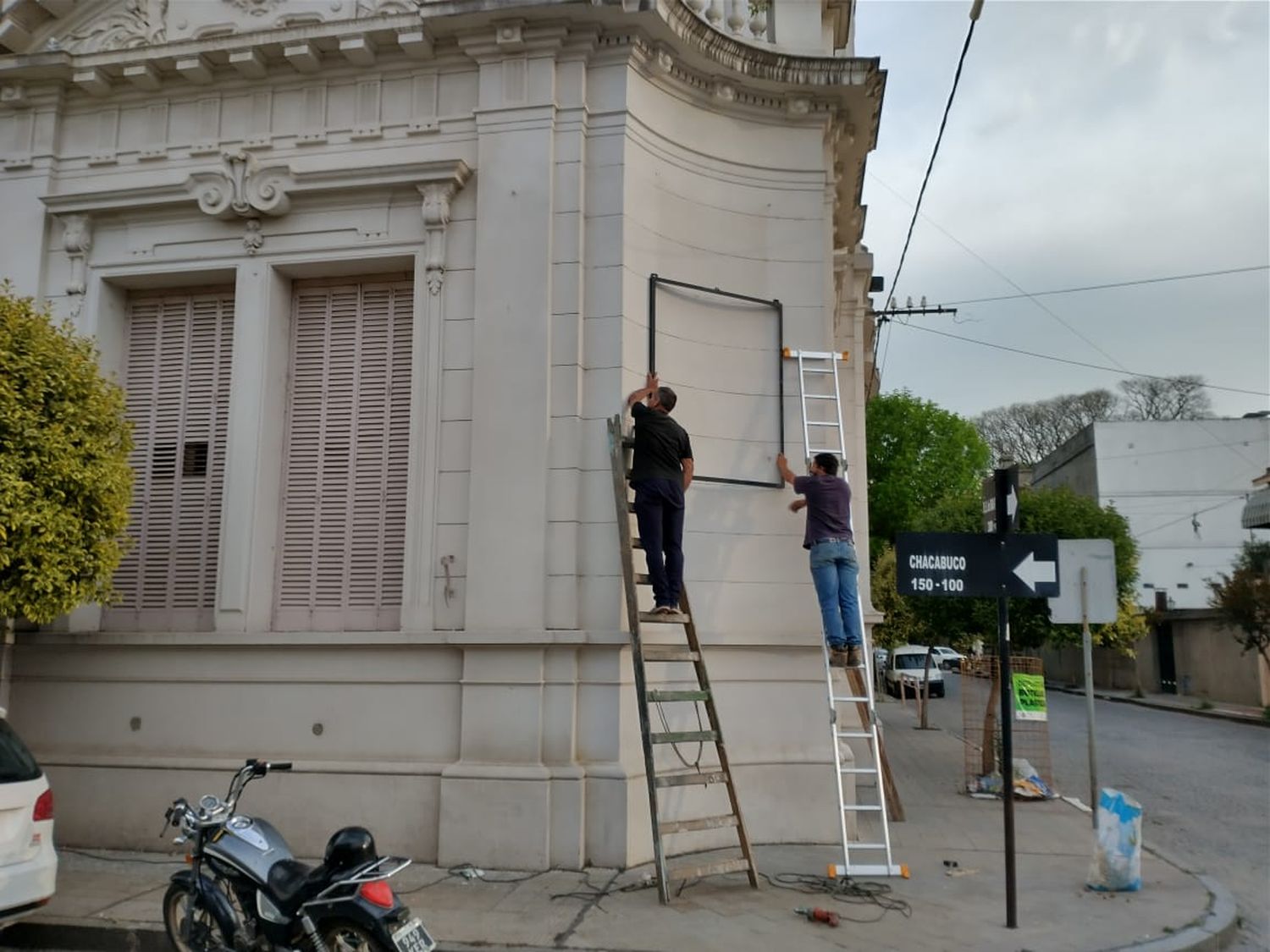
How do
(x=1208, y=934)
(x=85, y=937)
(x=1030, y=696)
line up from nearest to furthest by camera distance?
(x=85, y=937) → (x=1208, y=934) → (x=1030, y=696)

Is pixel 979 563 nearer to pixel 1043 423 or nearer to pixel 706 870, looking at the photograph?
pixel 706 870

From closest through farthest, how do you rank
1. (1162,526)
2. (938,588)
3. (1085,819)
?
(938,588), (1085,819), (1162,526)

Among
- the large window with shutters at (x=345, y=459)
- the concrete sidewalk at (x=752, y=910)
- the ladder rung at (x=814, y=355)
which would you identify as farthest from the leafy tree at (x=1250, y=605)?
the large window with shutters at (x=345, y=459)

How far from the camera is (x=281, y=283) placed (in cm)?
978

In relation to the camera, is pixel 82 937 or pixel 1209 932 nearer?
pixel 82 937

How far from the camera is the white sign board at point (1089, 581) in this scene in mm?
8617

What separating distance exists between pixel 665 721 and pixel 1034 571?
3223 millimetres

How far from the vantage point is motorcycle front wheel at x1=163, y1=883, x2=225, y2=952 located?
19.3 ft

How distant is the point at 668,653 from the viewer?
779 cm

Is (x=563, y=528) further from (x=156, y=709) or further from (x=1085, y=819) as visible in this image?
(x=1085, y=819)

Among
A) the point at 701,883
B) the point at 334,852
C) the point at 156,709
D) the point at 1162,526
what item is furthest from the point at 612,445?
the point at 1162,526

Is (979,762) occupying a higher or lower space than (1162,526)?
lower

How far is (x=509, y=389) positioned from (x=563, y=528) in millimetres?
1286

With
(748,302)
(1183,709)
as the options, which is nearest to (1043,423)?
(1183,709)
